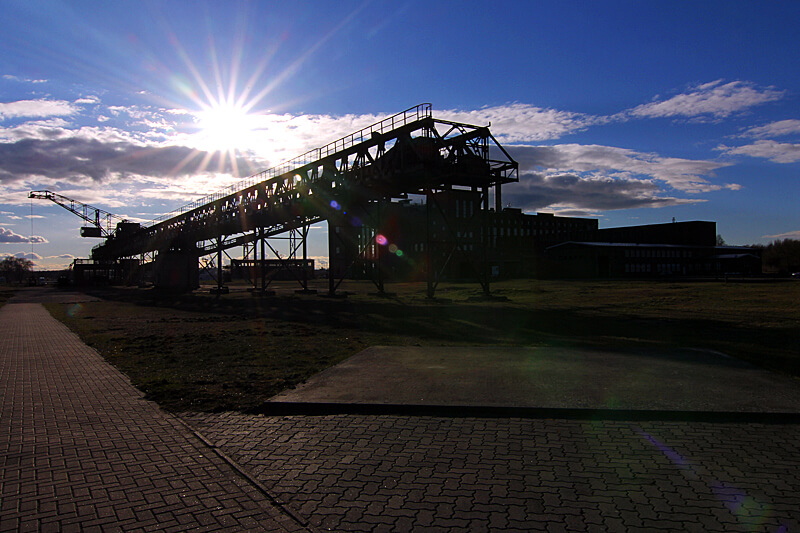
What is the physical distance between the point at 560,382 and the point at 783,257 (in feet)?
311

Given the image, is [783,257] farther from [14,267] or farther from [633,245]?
[14,267]

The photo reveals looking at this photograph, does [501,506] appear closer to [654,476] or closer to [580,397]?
[654,476]

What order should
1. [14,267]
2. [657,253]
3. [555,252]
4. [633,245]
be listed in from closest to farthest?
[633,245] → [555,252] → [657,253] → [14,267]

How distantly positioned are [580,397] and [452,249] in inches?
947

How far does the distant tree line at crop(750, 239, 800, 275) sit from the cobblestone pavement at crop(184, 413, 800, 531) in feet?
297

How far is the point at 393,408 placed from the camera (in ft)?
21.7

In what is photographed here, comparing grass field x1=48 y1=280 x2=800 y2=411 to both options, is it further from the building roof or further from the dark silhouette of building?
the building roof

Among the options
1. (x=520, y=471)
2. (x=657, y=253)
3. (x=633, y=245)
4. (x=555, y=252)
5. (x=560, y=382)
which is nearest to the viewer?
(x=520, y=471)

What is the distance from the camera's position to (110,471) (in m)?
4.86

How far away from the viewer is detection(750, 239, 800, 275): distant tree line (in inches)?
3076

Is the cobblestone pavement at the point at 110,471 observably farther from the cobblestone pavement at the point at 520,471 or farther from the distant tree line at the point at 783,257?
the distant tree line at the point at 783,257

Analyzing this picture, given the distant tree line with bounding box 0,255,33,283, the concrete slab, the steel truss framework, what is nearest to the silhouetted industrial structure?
the steel truss framework

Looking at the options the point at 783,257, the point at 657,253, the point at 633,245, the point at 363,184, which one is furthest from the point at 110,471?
the point at 783,257

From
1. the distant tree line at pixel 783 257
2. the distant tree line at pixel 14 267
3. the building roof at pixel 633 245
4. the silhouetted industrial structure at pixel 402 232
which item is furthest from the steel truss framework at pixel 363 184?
the distant tree line at pixel 14 267
